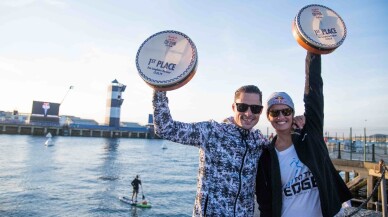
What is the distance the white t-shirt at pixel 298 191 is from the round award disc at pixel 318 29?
4.84 ft

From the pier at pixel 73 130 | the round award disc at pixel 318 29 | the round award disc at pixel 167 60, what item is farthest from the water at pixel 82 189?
the pier at pixel 73 130

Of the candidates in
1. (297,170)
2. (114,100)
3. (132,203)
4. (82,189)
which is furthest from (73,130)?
(297,170)

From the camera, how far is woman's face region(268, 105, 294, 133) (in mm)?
3131

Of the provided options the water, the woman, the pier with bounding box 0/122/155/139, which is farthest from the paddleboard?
the pier with bounding box 0/122/155/139

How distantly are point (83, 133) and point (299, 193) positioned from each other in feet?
406

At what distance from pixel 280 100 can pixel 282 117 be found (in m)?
0.19

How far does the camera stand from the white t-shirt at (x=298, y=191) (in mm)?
2930

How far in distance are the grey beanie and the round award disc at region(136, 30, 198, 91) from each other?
0.91m

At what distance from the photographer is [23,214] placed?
66.9ft

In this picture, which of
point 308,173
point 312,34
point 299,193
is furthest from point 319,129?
point 312,34

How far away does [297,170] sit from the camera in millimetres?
2992

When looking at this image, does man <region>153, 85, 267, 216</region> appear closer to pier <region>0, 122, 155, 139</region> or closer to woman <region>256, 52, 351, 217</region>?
woman <region>256, 52, 351, 217</region>

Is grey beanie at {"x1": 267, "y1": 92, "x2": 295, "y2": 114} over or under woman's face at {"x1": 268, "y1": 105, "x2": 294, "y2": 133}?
over

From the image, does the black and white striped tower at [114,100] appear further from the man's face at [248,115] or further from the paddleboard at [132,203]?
the man's face at [248,115]
